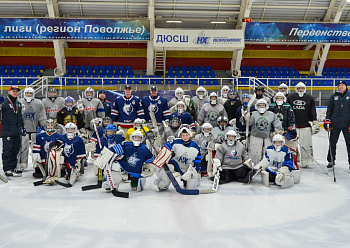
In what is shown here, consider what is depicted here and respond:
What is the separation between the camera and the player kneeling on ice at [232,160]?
6.48 meters

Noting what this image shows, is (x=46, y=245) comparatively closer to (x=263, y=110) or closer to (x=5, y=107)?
(x=5, y=107)

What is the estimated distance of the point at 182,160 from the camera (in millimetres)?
6031

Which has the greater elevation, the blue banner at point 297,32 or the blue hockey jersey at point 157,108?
the blue banner at point 297,32

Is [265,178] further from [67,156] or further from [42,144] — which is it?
[42,144]

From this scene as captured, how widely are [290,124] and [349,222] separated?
3.44m

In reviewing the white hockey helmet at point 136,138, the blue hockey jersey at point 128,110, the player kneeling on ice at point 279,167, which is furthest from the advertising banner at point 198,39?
the white hockey helmet at point 136,138

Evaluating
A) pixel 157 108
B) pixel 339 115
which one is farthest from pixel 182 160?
pixel 339 115

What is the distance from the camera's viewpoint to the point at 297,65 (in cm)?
2222

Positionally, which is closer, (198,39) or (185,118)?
(185,118)

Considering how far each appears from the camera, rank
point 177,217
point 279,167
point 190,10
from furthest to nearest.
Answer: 1. point 190,10
2. point 279,167
3. point 177,217

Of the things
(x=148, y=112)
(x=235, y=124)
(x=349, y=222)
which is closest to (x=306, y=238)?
(x=349, y=222)

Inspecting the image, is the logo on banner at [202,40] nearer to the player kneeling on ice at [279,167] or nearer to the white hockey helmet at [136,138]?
the player kneeling on ice at [279,167]

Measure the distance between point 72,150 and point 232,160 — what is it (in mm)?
2759

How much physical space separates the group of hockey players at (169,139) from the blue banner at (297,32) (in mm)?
10623
